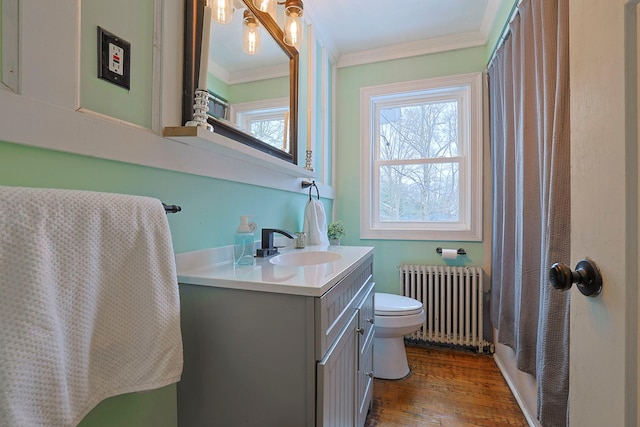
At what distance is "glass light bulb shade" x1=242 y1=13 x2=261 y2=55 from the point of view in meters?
1.21

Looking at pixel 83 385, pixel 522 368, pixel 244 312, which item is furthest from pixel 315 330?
pixel 522 368

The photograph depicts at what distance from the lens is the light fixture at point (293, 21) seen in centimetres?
124

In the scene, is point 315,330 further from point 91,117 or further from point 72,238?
point 91,117

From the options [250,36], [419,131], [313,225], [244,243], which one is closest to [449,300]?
[313,225]

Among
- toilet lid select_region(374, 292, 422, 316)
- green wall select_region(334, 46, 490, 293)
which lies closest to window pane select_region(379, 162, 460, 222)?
green wall select_region(334, 46, 490, 293)

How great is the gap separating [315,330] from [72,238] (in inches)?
20.9

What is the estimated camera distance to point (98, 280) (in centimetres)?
54

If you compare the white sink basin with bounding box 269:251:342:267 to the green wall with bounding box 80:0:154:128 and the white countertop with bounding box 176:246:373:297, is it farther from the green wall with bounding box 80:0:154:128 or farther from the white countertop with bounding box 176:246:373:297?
the green wall with bounding box 80:0:154:128

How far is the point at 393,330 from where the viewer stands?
5.44ft

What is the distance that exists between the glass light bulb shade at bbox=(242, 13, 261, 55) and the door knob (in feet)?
4.32

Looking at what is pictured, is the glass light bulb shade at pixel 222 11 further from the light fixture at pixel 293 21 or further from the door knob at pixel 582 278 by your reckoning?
the door knob at pixel 582 278

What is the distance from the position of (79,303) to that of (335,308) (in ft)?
1.93

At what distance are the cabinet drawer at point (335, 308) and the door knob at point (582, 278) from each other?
1.64 ft

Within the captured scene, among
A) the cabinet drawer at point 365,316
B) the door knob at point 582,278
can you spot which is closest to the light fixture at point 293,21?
the cabinet drawer at point 365,316
